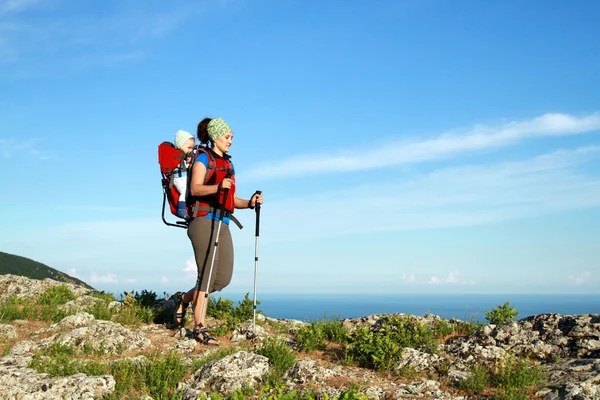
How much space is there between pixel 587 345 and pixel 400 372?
119 inches

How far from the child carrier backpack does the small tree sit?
5.72 m

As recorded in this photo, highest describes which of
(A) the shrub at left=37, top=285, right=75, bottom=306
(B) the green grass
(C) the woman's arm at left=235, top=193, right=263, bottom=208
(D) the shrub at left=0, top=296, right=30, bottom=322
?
(C) the woman's arm at left=235, top=193, right=263, bottom=208

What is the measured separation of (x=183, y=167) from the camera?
9.45 meters

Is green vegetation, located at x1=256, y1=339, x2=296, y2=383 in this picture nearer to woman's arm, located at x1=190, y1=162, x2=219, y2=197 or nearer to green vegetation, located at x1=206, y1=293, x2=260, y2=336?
green vegetation, located at x1=206, y1=293, x2=260, y2=336

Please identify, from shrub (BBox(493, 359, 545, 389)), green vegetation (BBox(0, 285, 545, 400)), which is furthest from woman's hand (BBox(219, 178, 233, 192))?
shrub (BBox(493, 359, 545, 389))

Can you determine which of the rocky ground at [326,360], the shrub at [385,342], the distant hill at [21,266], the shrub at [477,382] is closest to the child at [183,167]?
the rocky ground at [326,360]

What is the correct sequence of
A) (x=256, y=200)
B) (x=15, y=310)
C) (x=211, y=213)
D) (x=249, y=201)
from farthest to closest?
(x=15, y=310)
(x=249, y=201)
(x=256, y=200)
(x=211, y=213)

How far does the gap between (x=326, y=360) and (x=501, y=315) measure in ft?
11.3

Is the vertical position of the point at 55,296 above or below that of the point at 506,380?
above

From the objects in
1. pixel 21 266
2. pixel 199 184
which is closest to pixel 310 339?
pixel 199 184

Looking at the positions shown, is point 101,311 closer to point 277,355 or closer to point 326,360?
point 277,355

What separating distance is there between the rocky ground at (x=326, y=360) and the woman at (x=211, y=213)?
0.91 m

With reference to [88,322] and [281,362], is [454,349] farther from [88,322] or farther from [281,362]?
[88,322]

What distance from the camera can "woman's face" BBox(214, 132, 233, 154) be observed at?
9.23 m
